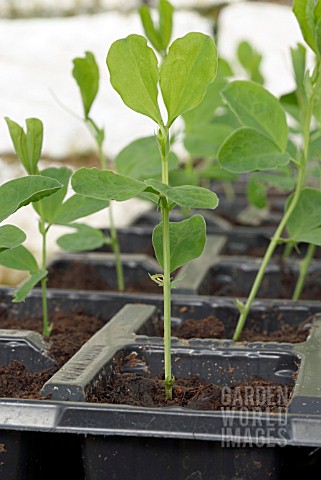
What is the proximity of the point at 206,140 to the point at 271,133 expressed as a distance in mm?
580

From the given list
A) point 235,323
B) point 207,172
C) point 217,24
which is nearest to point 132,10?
point 217,24

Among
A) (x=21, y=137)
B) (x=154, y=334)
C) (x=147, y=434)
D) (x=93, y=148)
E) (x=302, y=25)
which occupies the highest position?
(x=302, y=25)

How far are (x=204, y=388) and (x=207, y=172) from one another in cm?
84

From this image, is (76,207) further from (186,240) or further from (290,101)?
(290,101)

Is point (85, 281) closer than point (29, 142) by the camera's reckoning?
No

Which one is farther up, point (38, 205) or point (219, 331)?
point (38, 205)

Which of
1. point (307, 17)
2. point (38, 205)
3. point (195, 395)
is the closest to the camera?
point (195, 395)

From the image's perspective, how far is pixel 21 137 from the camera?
3.54 feet

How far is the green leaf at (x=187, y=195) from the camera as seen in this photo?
2.78 feet

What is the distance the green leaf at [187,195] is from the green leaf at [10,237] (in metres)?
0.17

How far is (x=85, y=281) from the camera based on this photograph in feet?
5.42

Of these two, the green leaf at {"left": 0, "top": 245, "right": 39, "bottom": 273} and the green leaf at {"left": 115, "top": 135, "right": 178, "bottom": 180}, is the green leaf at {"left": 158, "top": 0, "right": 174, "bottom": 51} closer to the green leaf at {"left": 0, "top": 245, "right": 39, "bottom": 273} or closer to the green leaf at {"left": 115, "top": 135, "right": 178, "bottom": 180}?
the green leaf at {"left": 115, "top": 135, "right": 178, "bottom": 180}

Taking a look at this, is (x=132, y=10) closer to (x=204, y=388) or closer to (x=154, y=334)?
(x=154, y=334)

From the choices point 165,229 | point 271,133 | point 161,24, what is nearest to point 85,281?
point 161,24
